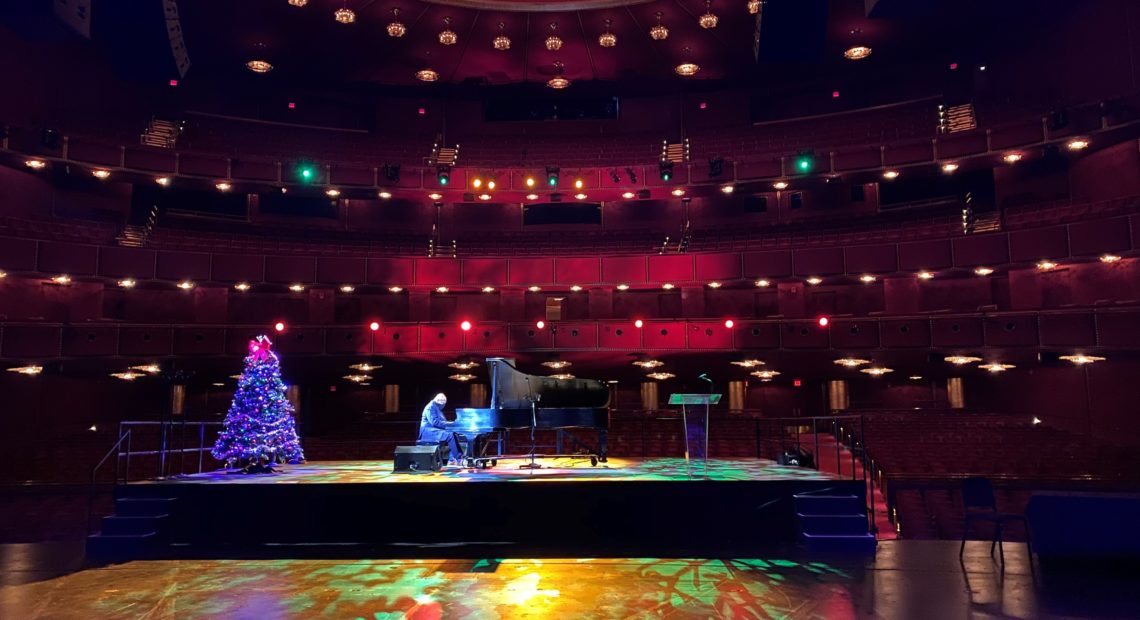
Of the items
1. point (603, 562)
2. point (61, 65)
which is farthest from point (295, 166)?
point (603, 562)

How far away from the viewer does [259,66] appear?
20.3 m

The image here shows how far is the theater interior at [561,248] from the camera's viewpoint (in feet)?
36.1

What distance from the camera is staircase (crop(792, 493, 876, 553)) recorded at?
704cm

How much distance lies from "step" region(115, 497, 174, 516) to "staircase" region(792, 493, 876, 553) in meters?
6.69

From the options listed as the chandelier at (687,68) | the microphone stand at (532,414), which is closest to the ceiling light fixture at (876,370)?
the chandelier at (687,68)

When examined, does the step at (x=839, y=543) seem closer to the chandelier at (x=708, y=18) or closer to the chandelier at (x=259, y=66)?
the chandelier at (x=708, y=18)

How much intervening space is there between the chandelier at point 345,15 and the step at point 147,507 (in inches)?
497

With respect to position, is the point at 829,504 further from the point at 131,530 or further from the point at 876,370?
the point at 876,370

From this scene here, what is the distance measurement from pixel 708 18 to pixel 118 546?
15605 millimetres

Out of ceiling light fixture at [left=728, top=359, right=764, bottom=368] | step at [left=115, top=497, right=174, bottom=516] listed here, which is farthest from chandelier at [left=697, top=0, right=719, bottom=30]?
step at [left=115, top=497, right=174, bottom=516]

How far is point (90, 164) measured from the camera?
17.8 metres

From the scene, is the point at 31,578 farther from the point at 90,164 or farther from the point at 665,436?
the point at 90,164

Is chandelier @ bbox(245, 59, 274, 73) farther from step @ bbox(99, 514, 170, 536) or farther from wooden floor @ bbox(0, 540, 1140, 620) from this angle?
wooden floor @ bbox(0, 540, 1140, 620)

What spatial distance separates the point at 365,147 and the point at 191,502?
16.5m
